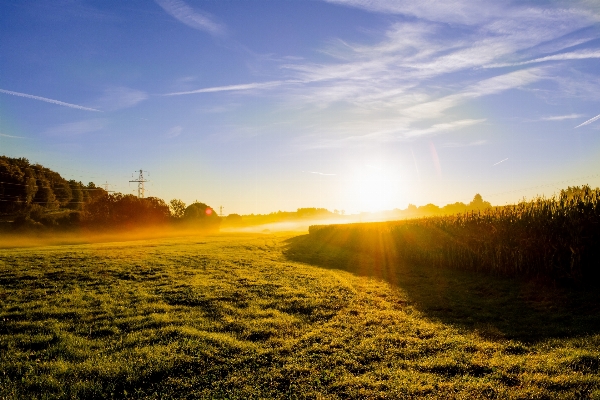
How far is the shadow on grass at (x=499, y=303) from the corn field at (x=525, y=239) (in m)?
1.21

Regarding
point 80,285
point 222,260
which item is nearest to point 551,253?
point 222,260

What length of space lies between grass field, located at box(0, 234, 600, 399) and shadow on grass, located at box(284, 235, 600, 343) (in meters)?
0.08

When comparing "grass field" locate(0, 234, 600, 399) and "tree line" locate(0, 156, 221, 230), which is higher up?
"tree line" locate(0, 156, 221, 230)

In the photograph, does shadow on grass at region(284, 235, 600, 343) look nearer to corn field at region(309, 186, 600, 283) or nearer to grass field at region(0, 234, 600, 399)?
grass field at region(0, 234, 600, 399)

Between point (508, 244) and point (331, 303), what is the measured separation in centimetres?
1480

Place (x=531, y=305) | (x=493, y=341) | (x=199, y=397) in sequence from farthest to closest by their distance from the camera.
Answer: (x=531, y=305) < (x=493, y=341) < (x=199, y=397)

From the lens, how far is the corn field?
2042cm

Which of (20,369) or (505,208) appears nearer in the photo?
(20,369)

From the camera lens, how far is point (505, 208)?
26.9 meters

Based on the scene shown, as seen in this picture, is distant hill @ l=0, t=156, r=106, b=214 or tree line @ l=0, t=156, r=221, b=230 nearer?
tree line @ l=0, t=156, r=221, b=230

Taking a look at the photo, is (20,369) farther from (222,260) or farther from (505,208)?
(505,208)

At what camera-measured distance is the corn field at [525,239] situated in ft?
67.0

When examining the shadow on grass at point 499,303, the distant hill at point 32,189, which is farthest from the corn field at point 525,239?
the distant hill at point 32,189

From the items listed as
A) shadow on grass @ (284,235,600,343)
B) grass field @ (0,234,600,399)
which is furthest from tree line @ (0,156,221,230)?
shadow on grass @ (284,235,600,343)
